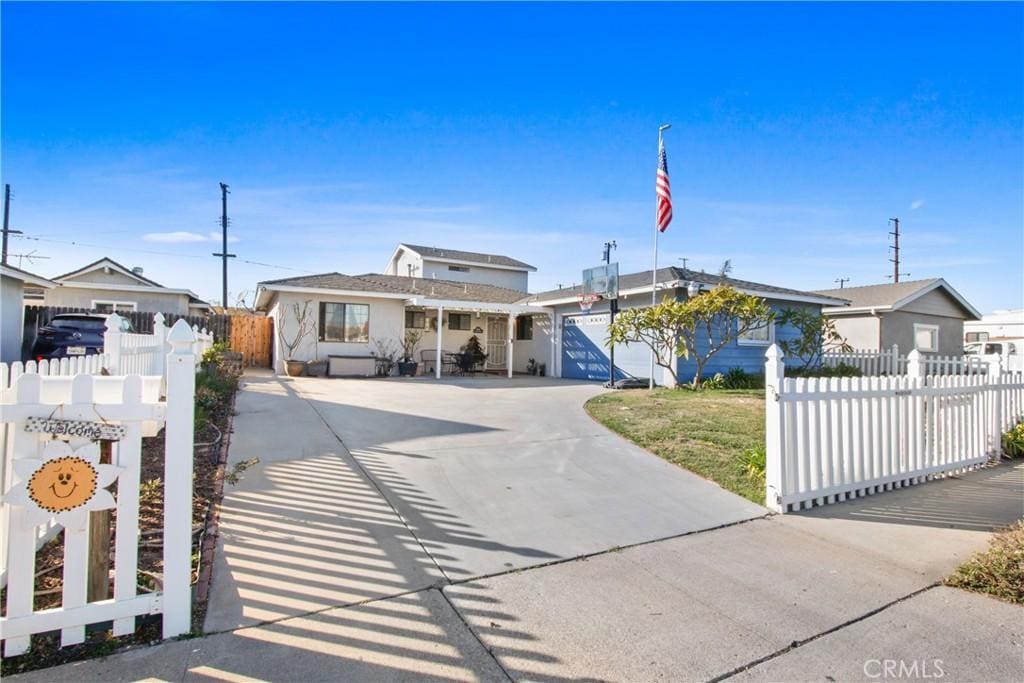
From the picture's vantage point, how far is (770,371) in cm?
443

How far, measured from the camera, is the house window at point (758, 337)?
46.6 ft

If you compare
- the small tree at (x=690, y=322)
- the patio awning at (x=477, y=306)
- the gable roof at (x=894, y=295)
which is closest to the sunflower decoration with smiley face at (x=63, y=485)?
the small tree at (x=690, y=322)

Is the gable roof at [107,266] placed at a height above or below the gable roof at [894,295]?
above

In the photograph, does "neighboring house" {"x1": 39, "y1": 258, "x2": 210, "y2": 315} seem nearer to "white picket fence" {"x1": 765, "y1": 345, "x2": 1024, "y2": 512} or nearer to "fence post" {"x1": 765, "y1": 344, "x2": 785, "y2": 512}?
"fence post" {"x1": 765, "y1": 344, "x2": 785, "y2": 512}

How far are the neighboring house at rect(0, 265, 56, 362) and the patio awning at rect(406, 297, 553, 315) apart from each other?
A: 957cm

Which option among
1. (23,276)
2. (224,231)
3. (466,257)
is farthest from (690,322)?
(224,231)

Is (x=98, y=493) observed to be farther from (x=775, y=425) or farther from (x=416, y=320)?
(x=416, y=320)

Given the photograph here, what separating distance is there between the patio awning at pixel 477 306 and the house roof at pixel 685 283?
0.61m

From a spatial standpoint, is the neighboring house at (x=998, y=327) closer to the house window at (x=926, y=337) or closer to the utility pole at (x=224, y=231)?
the house window at (x=926, y=337)

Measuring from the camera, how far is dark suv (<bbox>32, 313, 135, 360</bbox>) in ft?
37.1

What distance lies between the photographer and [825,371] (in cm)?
1444

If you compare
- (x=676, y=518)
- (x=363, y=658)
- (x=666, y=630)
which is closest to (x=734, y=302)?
(x=676, y=518)

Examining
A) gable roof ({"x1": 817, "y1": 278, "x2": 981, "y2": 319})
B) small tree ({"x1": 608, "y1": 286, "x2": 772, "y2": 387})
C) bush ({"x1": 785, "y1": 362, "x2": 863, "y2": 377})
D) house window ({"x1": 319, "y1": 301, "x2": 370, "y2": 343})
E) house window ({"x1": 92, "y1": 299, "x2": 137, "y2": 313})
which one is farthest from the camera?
house window ({"x1": 92, "y1": 299, "x2": 137, "y2": 313})

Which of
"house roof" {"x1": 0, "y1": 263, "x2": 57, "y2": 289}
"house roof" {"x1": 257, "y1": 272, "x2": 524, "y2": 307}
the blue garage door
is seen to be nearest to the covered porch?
"house roof" {"x1": 257, "y1": 272, "x2": 524, "y2": 307}
